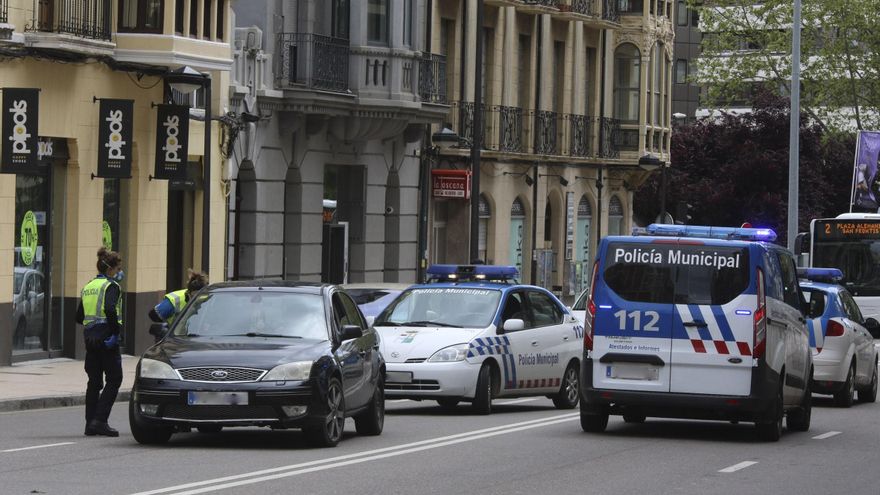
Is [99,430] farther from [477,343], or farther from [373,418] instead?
[477,343]

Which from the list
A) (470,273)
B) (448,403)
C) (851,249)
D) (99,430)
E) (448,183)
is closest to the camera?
(99,430)

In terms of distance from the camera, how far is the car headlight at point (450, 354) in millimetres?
21578

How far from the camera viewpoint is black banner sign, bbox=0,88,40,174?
88.4ft

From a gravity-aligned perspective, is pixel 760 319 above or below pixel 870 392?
above

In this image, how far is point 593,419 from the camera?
19422 mm

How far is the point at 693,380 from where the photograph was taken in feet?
60.9

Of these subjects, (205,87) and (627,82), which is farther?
(627,82)

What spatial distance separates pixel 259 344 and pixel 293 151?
21648 millimetres

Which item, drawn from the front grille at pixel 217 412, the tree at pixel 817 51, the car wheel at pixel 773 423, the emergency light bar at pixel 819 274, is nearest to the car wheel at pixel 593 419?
the car wheel at pixel 773 423

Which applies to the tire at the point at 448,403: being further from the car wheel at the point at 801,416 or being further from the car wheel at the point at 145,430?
the car wheel at the point at 145,430

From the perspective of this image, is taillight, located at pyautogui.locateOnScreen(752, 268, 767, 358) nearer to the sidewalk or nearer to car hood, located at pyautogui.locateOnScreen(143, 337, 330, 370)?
car hood, located at pyautogui.locateOnScreen(143, 337, 330, 370)

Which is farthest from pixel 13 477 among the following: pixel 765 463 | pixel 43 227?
pixel 43 227

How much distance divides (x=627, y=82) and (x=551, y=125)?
5769mm

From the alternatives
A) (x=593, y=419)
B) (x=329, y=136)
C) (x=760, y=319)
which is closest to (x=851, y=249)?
(x=329, y=136)
